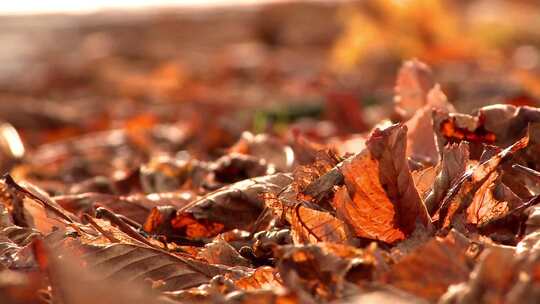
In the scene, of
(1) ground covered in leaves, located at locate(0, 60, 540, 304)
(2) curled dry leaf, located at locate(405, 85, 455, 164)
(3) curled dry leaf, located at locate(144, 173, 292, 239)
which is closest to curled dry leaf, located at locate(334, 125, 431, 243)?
(1) ground covered in leaves, located at locate(0, 60, 540, 304)

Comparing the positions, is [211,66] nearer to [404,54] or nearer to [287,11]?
[404,54]

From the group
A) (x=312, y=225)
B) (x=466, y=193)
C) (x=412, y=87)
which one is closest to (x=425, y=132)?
(x=412, y=87)

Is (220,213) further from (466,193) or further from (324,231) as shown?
(466,193)

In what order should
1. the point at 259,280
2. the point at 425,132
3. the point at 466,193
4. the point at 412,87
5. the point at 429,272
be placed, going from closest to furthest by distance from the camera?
the point at 429,272
the point at 259,280
the point at 466,193
the point at 425,132
the point at 412,87

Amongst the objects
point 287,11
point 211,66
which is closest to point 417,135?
point 211,66

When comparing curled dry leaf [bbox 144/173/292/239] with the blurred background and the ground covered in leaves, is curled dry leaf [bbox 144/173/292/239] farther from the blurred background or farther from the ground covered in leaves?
the blurred background

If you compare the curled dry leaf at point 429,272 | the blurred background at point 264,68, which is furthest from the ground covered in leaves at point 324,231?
the blurred background at point 264,68

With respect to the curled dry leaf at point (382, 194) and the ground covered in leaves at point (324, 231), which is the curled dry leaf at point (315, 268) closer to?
the ground covered in leaves at point (324, 231)

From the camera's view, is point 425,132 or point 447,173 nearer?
point 447,173
